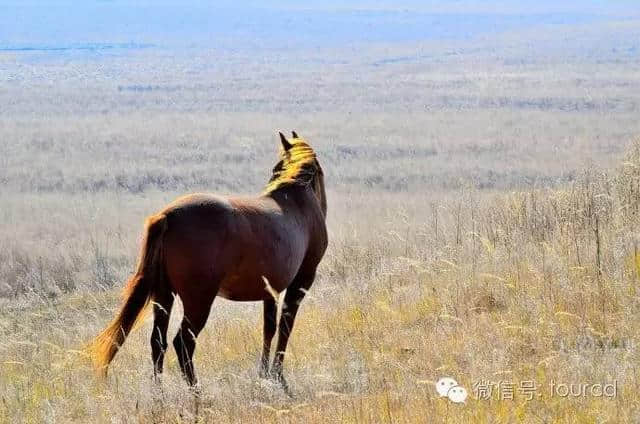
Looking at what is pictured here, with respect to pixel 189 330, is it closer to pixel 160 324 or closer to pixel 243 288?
pixel 160 324

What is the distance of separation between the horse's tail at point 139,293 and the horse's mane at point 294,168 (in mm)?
1278

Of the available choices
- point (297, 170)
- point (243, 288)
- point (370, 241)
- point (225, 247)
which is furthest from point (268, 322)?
point (370, 241)

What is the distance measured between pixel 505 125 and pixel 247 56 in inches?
2347

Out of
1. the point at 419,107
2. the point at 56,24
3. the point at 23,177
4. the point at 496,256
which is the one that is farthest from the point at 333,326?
the point at 56,24

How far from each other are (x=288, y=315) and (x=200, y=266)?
1.16 metres

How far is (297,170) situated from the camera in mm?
6648

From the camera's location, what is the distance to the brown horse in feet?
17.0

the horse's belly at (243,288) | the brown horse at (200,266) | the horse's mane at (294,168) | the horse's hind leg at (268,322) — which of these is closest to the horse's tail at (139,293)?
the brown horse at (200,266)

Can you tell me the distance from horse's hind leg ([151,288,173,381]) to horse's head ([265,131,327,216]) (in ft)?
4.44

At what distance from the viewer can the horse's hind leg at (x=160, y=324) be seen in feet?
17.5

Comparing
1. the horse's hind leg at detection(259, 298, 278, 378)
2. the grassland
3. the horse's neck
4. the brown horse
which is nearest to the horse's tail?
the brown horse

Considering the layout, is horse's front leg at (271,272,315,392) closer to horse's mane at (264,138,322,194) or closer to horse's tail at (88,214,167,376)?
horse's mane at (264,138,322,194)

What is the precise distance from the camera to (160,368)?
5.40 metres

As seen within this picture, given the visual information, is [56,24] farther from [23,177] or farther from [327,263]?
[327,263]
